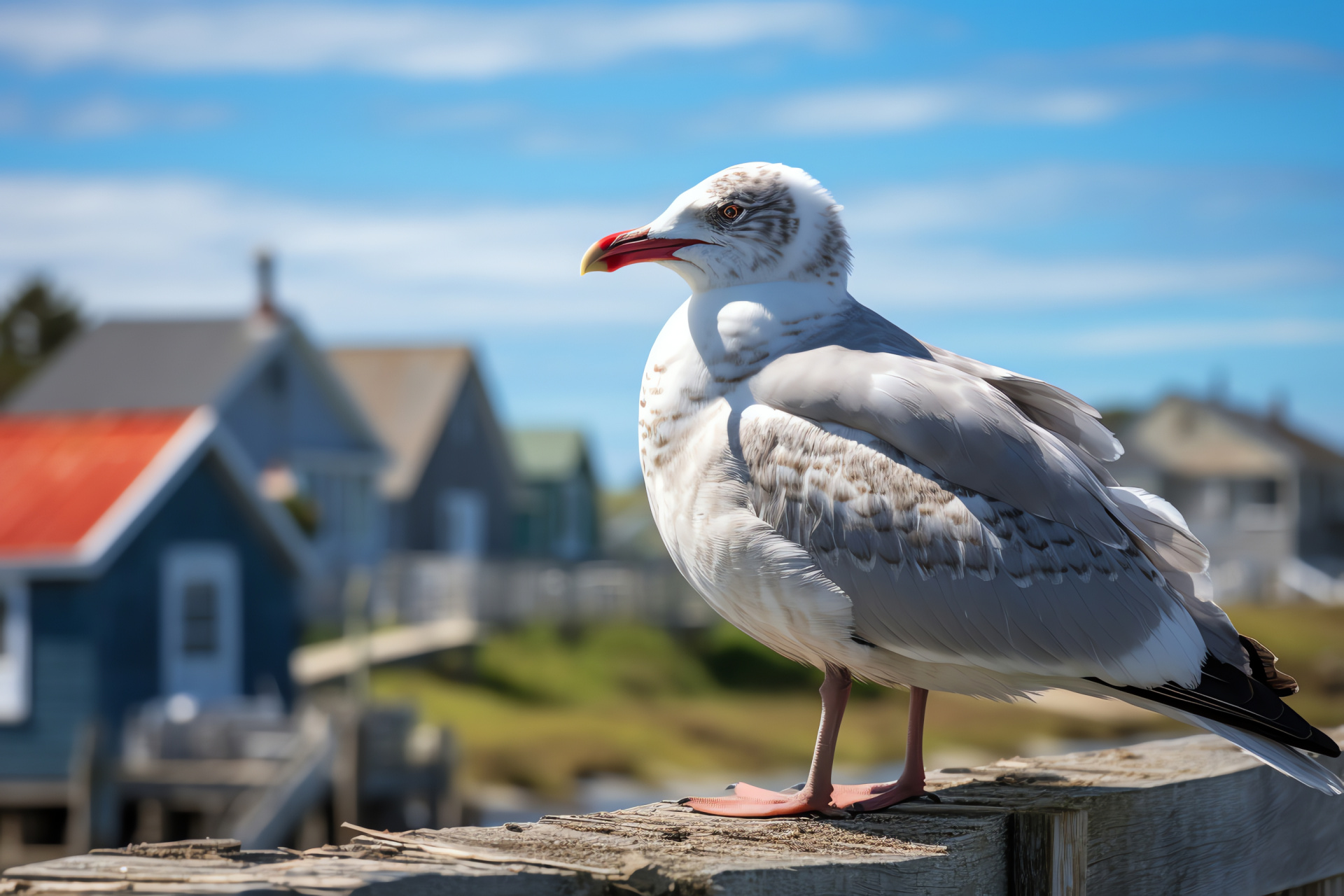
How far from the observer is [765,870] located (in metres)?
2.16

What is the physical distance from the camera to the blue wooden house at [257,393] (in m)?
32.0

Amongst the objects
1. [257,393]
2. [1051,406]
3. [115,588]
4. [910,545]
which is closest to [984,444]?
[910,545]

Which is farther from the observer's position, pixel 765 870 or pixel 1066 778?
pixel 1066 778

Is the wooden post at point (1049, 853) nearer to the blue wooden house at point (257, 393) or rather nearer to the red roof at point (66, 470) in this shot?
the red roof at point (66, 470)

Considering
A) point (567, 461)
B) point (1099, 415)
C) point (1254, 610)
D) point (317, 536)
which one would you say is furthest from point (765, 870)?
point (567, 461)

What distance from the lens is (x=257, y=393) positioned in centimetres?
3275

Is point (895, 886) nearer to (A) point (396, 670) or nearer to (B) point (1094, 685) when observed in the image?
(B) point (1094, 685)

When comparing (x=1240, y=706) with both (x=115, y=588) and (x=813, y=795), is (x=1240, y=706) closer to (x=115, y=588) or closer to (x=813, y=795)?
(x=813, y=795)

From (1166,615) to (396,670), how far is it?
88.6 feet

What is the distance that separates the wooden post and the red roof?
59.7ft

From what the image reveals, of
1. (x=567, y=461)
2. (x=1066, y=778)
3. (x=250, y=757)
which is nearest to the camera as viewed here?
(x=1066, y=778)

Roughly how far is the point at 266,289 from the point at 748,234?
3157cm

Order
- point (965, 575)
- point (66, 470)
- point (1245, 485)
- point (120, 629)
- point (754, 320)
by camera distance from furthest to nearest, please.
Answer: point (1245, 485), point (66, 470), point (120, 629), point (754, 320), point (965, 575)

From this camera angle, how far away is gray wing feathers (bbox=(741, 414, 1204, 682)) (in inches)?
117
